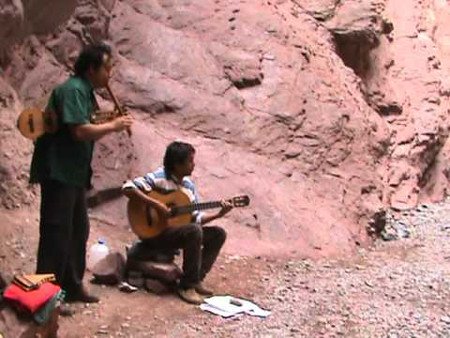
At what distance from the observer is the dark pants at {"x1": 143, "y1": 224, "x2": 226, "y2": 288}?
5.13 m

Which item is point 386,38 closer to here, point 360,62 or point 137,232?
point 360,62

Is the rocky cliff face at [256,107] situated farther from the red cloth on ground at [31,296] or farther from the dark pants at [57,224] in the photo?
the red cloth on ground at [31,296]

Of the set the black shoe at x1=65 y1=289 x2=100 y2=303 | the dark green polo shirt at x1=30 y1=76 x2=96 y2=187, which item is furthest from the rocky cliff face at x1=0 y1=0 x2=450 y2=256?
the dark green polo shirt at x1=30 y1=76 x2=96 y2=187

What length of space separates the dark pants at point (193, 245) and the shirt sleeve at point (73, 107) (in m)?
0.97

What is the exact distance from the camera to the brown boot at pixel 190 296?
520 cm

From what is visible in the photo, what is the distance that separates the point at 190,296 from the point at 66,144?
1.24m

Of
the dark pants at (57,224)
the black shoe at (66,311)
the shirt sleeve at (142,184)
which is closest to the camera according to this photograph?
the dark pants at (57,224)

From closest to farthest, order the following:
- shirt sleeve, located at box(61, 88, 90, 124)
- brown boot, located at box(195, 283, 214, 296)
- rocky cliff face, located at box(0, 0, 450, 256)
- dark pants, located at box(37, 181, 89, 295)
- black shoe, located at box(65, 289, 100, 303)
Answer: shirt sleeve, located at box(61, 88, 90, 124) < dark pants, located at box(37, 181, 89, 295) < black shoe, located at box(65, 289, 100, 303) < brown boot, located at box(195, 283, 214, 296) < rocky cliff face, located at box(0, 0, 450, 256)

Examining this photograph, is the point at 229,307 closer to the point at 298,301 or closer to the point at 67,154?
the point at 298,301

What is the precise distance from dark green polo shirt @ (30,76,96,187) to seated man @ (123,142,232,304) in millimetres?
534

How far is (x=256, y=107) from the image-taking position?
8.00m

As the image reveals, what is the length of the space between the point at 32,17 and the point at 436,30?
23.6 ft

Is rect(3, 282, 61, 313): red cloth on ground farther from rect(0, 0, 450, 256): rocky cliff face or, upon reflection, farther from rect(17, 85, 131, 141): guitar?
rect(0, 0, 450, 256): rocky cliff face

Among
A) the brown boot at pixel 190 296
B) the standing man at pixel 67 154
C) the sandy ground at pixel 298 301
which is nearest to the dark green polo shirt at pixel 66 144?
the standing man at pixel 67 154
